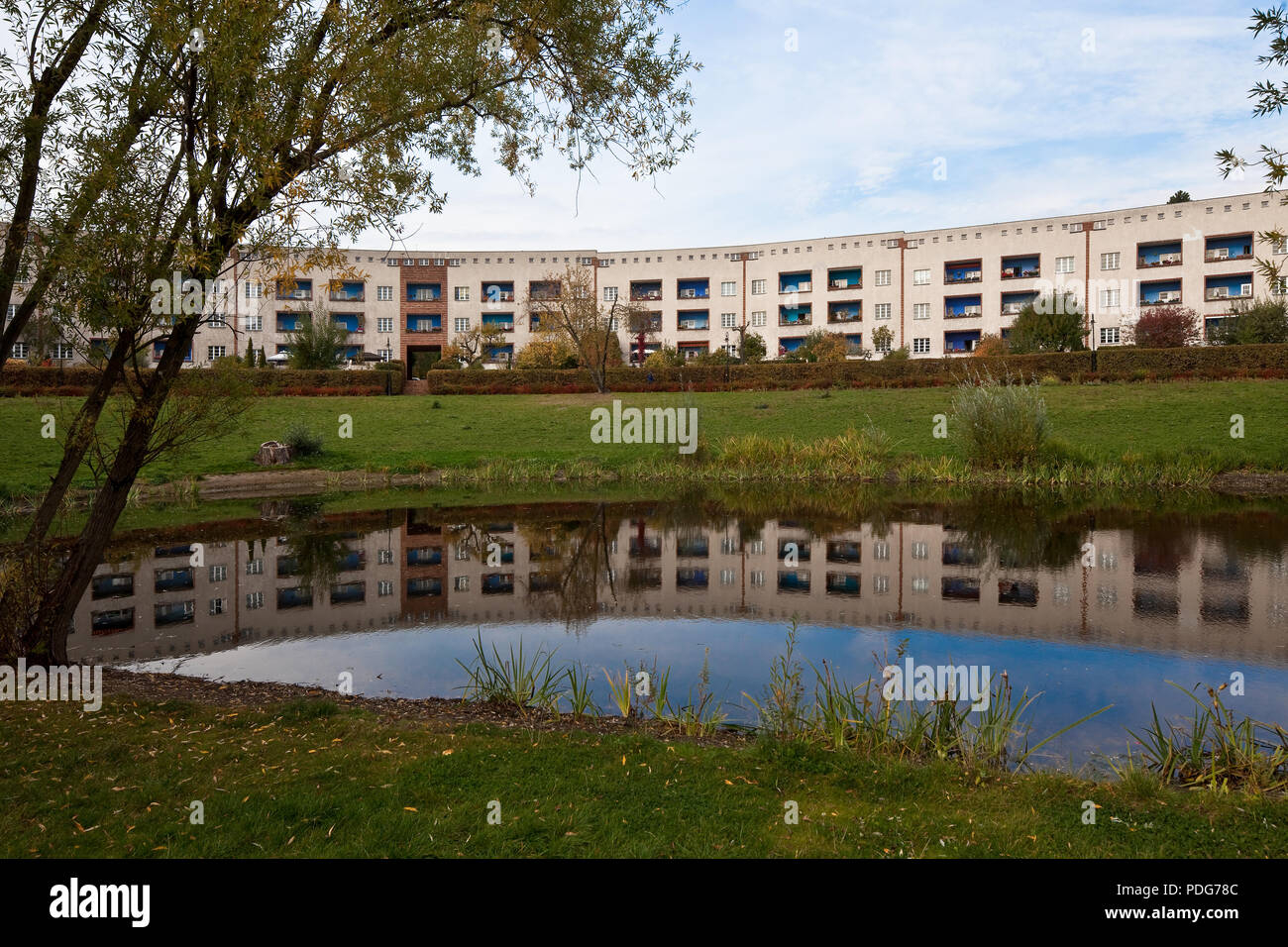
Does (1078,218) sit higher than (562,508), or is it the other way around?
(1078,218)

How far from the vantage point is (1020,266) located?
6166cm

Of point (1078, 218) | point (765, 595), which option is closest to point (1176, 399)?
point (765, 595)

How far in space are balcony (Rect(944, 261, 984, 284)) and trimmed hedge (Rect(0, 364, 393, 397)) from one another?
4149 cm

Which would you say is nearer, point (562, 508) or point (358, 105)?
point (358, 105)

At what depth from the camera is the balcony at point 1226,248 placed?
54219 mm

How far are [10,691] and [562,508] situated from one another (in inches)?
496

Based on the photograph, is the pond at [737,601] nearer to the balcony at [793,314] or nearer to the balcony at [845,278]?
the balcony at [793,314]

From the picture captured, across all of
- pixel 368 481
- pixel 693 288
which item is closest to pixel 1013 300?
pixel 693 288

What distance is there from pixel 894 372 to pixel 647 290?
1443 inches

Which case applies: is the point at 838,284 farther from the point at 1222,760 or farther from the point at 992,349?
the point at 1222,760

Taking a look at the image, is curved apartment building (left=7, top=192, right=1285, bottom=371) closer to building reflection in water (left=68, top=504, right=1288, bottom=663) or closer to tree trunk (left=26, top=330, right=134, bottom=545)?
building reflection in water (left=68, top=504, right=1288, bottom=663)

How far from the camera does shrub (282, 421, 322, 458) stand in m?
24.4

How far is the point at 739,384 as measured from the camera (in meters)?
39.9
